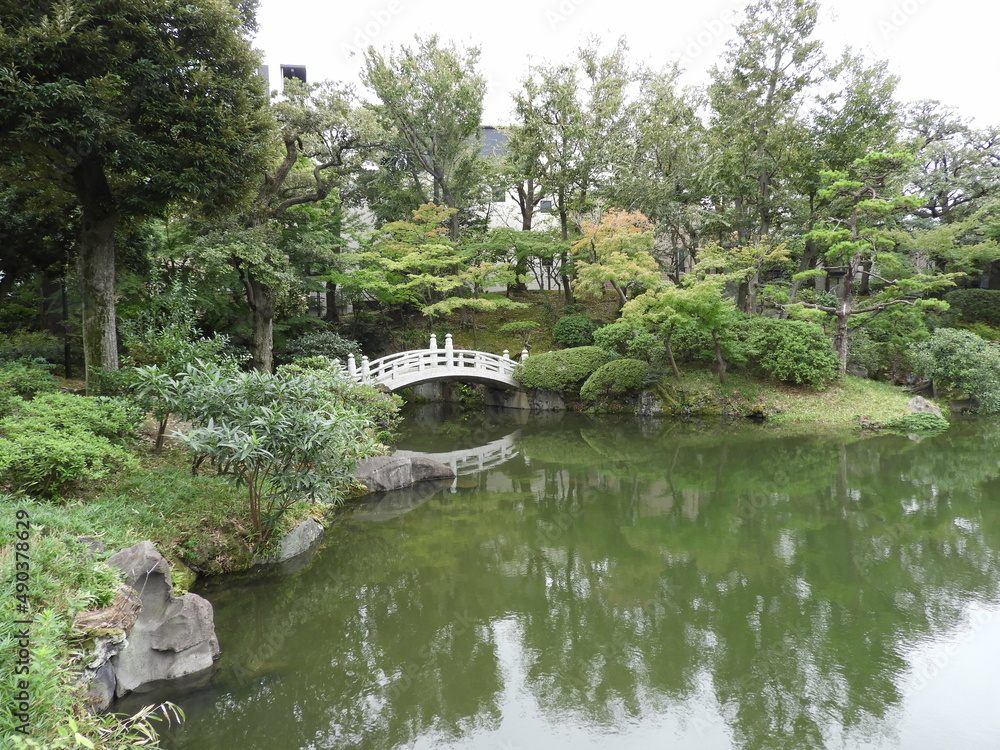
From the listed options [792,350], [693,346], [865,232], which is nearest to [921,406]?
[792,350]

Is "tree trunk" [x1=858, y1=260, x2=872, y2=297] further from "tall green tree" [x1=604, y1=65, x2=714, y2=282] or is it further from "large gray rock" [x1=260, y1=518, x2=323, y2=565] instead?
"large gray rock" [x1=260, y1=518, x2=323, y2=565]

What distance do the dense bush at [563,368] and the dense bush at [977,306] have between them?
11.0m

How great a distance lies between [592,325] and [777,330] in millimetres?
5408

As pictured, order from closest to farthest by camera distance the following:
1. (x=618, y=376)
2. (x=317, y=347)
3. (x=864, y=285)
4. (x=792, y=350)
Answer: (x=792, y=350) < (x=317, y=347) < (x=618, y=376) < (x=864, y=285)

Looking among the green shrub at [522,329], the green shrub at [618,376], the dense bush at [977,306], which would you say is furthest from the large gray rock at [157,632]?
the dense bush at [977,306]

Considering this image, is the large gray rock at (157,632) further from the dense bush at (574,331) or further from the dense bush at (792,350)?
the dense bush at (574,331)

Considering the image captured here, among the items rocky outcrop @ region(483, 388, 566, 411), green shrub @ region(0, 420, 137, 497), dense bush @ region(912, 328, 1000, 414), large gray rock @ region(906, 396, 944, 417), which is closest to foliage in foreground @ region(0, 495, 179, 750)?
green shrub @ region(0, 420, 137, 497)

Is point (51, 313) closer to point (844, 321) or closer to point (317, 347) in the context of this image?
point (317, 347)

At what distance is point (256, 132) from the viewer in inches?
312

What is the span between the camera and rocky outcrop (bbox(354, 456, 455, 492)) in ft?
27.6

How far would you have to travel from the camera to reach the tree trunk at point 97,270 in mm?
7566

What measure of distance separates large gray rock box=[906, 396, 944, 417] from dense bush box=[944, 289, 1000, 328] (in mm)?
5018

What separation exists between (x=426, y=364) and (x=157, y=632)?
1046cm

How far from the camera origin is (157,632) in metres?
3.80
